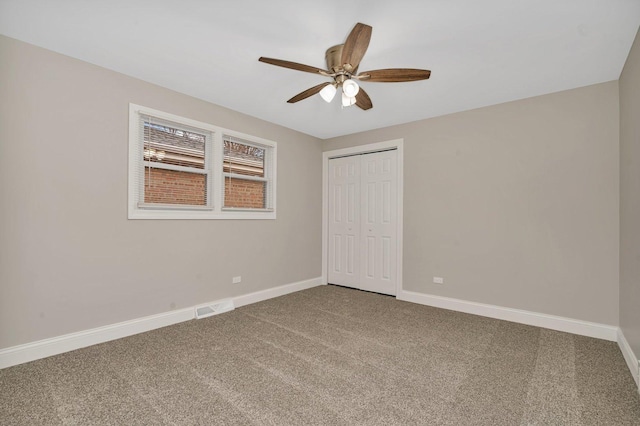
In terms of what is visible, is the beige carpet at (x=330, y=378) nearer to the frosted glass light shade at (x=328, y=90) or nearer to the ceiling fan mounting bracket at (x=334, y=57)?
the frosted glass light shade at (x=328, y=90)

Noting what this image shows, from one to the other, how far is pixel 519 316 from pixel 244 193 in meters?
3.68

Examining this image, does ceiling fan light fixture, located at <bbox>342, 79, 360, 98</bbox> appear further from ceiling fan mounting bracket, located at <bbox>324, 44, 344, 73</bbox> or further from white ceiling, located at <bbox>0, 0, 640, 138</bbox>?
white ceiling, located at <bbox>0, 0, 640, 138</bbox>

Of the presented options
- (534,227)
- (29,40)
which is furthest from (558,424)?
(29,40)

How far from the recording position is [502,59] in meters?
2.58

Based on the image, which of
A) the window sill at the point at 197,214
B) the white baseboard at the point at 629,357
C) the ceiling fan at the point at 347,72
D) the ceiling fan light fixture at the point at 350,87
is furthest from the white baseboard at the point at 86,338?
the white baseboard at the point at 629,357

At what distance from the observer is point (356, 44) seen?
1.97 meters

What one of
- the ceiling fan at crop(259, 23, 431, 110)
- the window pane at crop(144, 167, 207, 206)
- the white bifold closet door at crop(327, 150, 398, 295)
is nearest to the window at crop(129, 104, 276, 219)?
the window pane at crop(144, 167, 207, 206)

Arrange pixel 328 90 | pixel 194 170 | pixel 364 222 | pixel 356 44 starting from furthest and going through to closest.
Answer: pixel 364 222 → pixel 194 170 → pixel 328 90 → pixel 356 44

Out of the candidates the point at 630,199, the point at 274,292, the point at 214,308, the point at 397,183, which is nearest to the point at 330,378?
the point at 214,308

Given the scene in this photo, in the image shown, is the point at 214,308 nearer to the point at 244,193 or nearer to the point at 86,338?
the point at 86,338

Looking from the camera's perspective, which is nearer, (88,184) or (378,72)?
(378,72)

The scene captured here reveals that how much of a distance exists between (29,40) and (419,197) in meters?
4.27

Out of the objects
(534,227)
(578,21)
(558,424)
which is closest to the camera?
(558,424)

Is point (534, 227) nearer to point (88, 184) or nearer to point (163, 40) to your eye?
point (163, 40)
